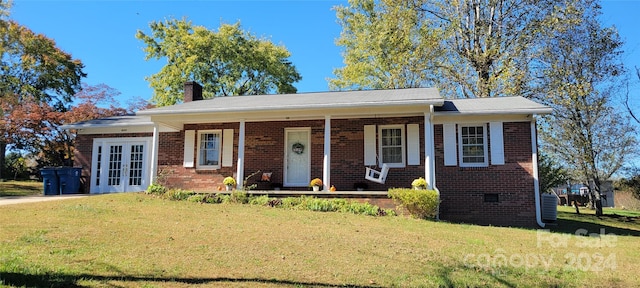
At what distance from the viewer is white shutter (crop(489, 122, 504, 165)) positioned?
1216 cm

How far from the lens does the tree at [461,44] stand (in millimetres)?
20000

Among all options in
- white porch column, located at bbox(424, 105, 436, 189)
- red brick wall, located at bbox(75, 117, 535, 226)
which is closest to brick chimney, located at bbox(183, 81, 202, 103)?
red brick wall, located at bbox(75, 117, 535, 226)

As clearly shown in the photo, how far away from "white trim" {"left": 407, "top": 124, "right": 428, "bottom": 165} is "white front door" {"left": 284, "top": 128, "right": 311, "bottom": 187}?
10.5 ft

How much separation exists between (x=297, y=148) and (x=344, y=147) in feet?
5.35

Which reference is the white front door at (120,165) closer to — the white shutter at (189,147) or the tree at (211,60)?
the white shutter at (189,147)

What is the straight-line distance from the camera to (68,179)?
589 inches

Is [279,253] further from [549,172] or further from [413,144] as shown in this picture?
[549,172]

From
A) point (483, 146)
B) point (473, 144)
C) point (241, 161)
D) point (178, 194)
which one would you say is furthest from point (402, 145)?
point (178, 194)

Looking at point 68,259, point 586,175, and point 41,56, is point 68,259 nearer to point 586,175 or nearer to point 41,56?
point 586,175

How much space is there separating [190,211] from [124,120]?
7.86 m

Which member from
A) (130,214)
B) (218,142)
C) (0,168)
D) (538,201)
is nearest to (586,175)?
(538,201)

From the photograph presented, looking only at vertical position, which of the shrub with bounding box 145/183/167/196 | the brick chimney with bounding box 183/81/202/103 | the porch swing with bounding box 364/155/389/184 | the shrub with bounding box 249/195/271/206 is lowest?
the shrub with bounding box 249/195/271/206

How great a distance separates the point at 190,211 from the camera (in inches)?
392

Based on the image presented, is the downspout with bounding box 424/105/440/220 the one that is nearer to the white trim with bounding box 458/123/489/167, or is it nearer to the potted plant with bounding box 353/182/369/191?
the white trim with bounding box 458/123/489/167
